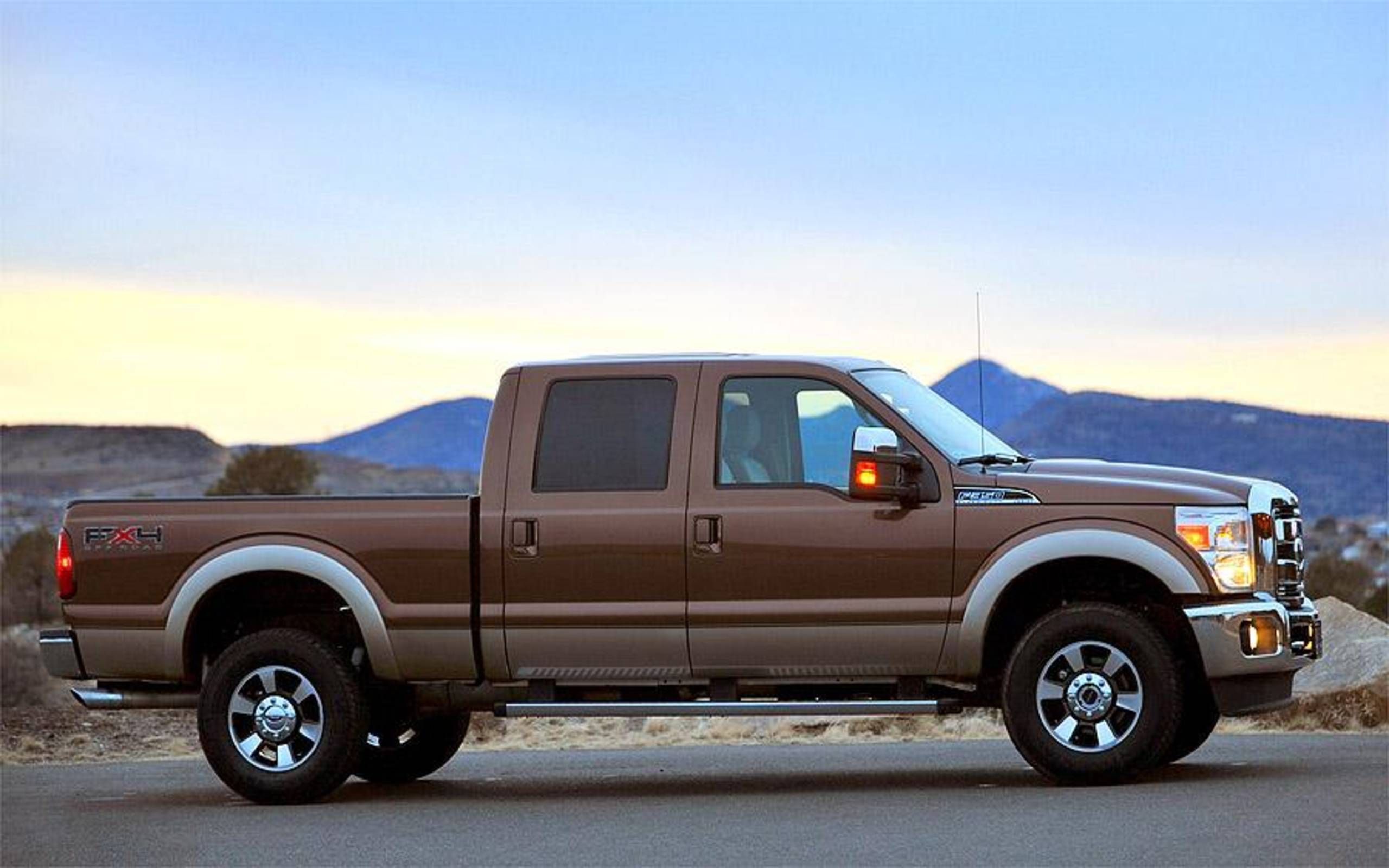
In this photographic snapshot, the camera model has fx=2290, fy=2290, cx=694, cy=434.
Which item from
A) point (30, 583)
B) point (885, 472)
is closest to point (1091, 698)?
point (885, 472)

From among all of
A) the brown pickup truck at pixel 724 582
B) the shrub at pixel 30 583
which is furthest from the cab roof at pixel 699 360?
the shrub at pixel 30 583

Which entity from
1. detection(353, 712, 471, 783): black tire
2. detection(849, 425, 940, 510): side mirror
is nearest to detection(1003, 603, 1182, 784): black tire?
detection(849, 425, 940, 510): side mirror

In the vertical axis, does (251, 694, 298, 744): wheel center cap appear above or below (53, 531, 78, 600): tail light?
below

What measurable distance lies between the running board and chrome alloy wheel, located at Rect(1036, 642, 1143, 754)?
586 mm

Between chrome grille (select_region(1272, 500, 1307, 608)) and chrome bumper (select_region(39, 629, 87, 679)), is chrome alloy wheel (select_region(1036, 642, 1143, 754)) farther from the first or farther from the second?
chrome bumper (select_region(39, 629, 87, 679))

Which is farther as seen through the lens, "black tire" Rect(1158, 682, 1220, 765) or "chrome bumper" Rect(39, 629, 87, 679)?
"chrome bumper" Rect(39, 629, 87, 679)

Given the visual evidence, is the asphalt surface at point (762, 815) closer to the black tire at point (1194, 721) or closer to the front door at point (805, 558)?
the black tire at point (1194, 721)

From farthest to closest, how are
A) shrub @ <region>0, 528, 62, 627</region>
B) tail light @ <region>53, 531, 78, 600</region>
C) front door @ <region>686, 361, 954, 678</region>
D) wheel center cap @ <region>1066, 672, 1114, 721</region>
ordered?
shrub @ <region>0, 528, 62, 627</region> → tail light @ <region>53, 531, 78, 600</region> → front door @ <region>686, 361, 954, 678</region> → wheel center cap @ <region>1066, 672, 1114, 721</region>

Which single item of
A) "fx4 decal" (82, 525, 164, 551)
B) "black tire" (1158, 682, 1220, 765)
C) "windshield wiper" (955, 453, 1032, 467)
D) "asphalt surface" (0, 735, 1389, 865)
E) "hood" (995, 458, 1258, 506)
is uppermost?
"windshield wiper" (955, 453, 1032, 467)

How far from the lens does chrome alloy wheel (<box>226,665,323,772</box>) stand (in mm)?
12883

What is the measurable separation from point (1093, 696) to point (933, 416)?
6.17 feet

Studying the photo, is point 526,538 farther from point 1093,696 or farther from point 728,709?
point 1093,696

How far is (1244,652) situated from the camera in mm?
12070

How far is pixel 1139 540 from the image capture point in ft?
40.0
